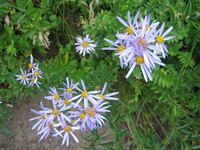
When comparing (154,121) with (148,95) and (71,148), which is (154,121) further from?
(71,148)

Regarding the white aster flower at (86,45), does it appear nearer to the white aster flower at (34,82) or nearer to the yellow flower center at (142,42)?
the white aster flower at (34,82)

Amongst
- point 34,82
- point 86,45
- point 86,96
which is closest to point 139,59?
point 86,96

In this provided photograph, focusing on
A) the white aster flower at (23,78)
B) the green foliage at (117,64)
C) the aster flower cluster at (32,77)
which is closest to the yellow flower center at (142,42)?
the green foliage at (117,64)

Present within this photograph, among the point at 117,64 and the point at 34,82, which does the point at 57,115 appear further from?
the point at 117,64

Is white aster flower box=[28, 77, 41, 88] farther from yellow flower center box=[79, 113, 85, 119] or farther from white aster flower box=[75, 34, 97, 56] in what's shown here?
yellow flower center box=[79, 113, 85, 119]

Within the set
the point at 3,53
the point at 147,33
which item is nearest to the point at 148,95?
the point at 147,33

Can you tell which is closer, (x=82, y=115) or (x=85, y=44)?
(x=82, y=115)

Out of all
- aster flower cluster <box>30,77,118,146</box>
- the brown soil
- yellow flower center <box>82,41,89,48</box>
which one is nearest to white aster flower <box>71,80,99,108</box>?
aster flower cluster <box>30,77,118,146</box>
